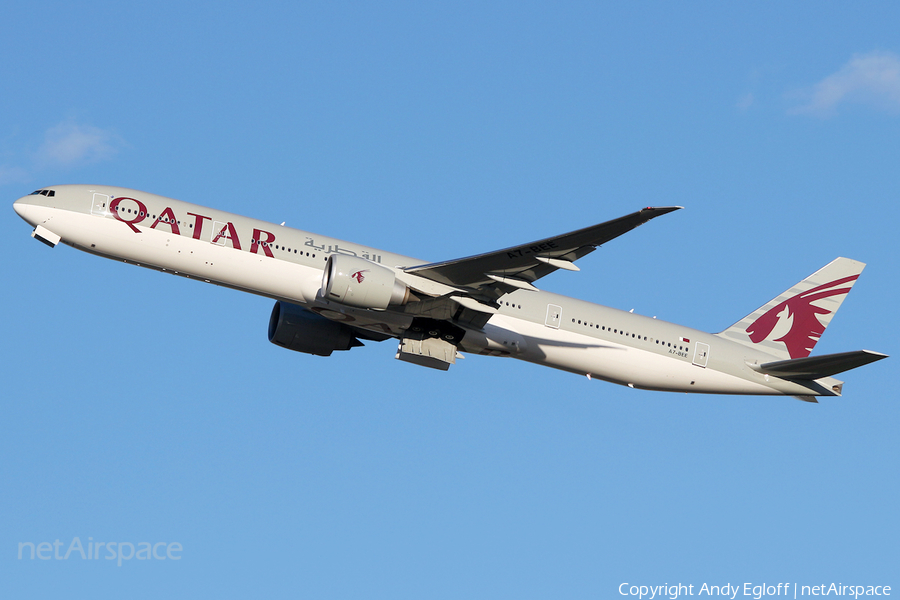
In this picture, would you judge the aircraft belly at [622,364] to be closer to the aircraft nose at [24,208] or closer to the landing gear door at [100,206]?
the landing gear door at [100,206]

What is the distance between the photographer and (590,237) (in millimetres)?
28453

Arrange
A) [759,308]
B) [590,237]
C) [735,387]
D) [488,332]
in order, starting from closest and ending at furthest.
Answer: [590,237], [488,332], [735,387], [759,308]

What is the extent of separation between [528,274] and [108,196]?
14030mm

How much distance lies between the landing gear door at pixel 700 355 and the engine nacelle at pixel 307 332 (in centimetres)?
1308

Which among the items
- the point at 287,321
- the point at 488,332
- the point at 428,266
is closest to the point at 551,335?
the point at 488,332

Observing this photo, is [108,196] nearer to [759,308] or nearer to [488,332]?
[488,332]

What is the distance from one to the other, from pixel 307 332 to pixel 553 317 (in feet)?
31.3

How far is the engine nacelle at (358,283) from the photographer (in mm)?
29891

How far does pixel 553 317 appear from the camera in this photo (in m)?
34.3

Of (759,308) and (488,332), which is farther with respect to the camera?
(759,308)

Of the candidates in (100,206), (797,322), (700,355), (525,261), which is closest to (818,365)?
(700,355)

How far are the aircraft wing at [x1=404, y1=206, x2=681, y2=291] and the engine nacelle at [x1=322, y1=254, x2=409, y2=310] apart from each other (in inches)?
49.3

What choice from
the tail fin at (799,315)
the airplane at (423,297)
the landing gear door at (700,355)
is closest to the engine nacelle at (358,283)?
the airplane at (423,297)

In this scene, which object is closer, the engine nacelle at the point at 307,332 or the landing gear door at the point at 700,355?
the landing gear door at the point at 700,355
